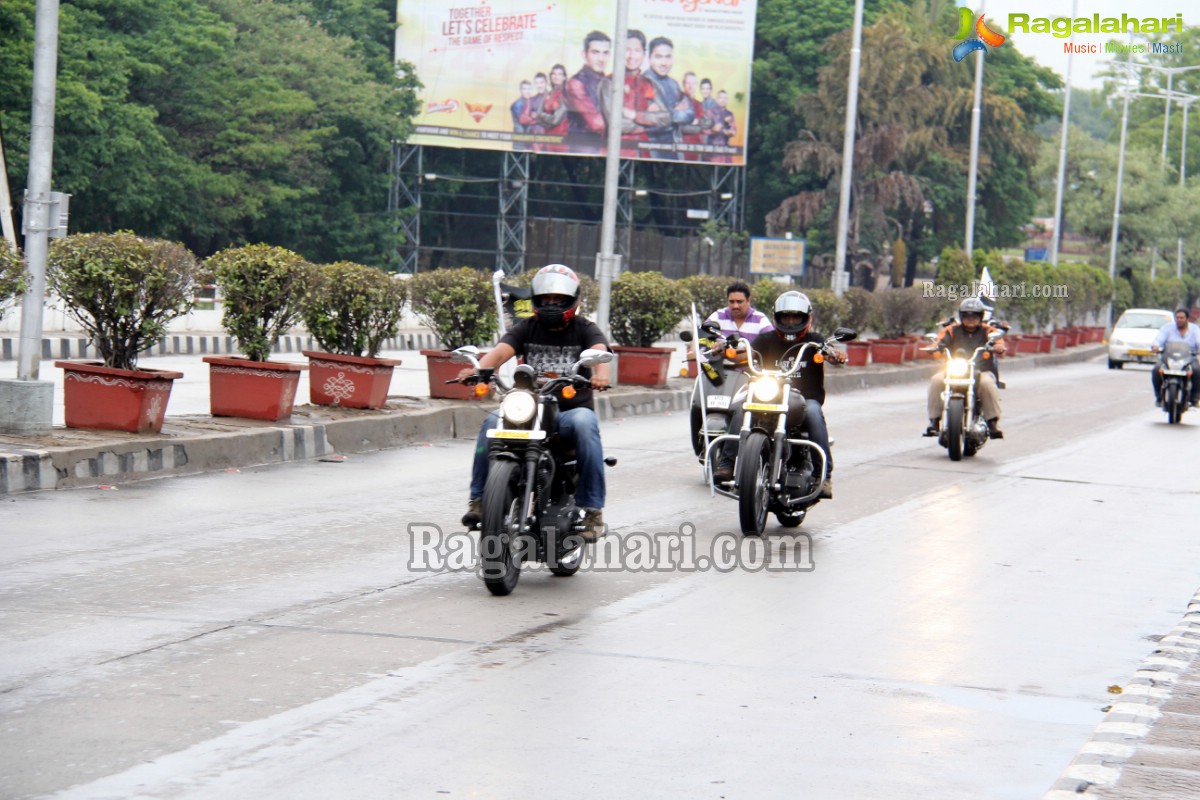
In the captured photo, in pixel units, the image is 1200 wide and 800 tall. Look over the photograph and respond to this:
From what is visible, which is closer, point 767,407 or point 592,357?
point 592,357

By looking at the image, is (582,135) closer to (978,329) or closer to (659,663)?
(978,329)

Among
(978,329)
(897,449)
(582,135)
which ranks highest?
(582,135)

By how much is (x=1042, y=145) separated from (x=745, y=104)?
20246mm

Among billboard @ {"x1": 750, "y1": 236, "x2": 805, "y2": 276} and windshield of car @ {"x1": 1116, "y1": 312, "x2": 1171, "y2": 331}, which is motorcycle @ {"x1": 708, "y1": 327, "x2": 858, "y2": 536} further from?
billboard @ {"x1": 750, "y1": 236, "x2": 805, "y2": 276}

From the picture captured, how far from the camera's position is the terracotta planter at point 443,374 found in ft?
60.0

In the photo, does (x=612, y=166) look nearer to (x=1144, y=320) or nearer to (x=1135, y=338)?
(x=1135, y=338)

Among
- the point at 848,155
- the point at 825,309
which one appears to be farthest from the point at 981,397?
the point at 848,155

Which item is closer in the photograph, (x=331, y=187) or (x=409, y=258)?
(x=331, y=187)

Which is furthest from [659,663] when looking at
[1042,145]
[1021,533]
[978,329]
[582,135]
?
[1042,145]

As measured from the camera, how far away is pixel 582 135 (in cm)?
5997

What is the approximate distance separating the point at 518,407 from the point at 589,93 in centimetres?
5210

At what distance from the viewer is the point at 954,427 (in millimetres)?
17172

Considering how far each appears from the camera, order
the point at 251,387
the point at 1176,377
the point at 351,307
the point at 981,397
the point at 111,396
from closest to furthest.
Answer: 1. the point at 111,396
2. the point at 251,387
3. the point at 351,307
4. the point at 981,397
5. the point at 1176,377

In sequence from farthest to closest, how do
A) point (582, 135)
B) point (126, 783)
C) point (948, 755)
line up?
point (582, 135) < point (948, 755) < point (126, 783)
